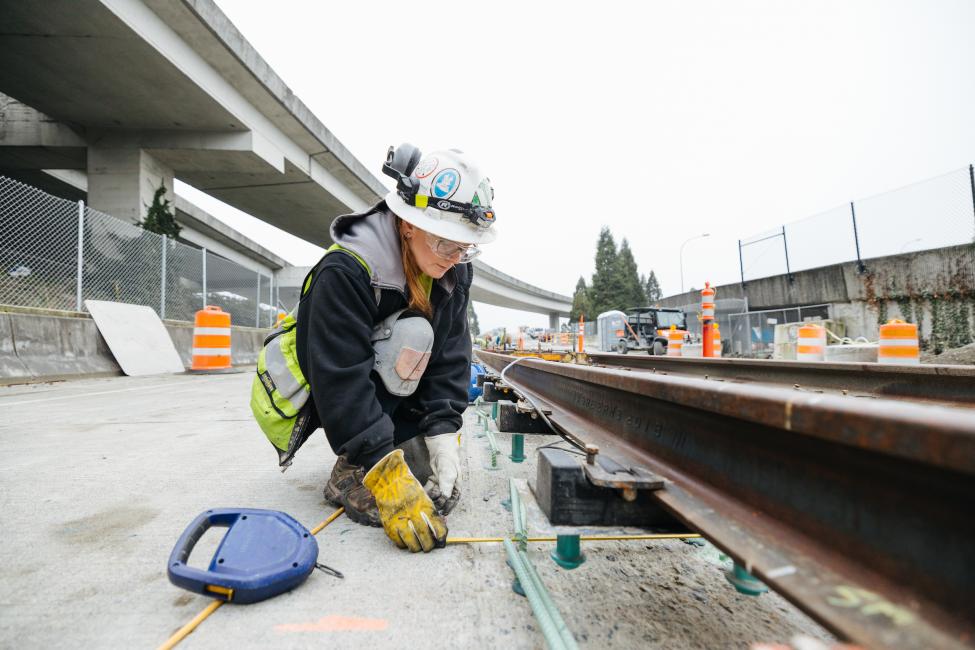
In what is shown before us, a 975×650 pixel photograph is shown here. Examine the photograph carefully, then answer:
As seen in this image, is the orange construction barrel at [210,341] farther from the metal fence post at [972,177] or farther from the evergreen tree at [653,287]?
the evergreen tree at [653,287]

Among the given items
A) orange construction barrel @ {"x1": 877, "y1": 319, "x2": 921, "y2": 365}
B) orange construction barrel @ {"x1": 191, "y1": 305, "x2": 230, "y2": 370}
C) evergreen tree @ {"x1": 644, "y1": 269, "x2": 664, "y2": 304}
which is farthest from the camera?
evergreen tree @ {"x1": 644, "y1": 269, "x2": 664, "y2": 304}

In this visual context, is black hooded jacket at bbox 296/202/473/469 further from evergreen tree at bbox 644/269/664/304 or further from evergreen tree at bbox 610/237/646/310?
evergreen tree at bbox 644/269/664/304

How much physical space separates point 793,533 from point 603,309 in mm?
64028

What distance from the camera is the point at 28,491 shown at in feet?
6.48

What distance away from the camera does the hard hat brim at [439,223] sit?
172 cm

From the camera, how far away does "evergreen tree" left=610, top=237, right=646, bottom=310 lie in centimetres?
6219


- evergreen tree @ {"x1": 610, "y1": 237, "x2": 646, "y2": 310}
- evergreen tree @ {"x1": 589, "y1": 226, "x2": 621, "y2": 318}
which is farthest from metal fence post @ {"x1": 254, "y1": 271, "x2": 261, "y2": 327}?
evergreen tree @ {"x1": 610, "y1": 237, "x2": 646, "y2": 310}

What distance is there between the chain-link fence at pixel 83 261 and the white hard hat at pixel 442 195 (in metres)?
7.99

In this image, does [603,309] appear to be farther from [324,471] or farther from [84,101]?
[324,471]

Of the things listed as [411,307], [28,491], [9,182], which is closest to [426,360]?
[411,307]

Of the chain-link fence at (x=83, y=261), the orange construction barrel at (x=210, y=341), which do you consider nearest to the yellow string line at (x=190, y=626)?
the chain-link fence at (x=83, y=261)

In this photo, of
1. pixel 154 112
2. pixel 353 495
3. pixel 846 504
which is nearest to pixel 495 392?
pixel 353 495

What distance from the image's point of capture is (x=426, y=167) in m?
1.81

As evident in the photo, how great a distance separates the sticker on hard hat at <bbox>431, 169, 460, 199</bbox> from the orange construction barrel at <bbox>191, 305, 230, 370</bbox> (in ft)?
27.8
